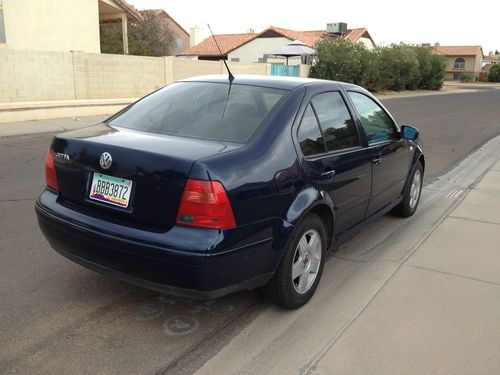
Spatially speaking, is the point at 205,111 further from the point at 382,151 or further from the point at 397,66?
the point at 397,66

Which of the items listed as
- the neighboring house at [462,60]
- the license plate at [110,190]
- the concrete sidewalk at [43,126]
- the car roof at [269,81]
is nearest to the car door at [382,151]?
the car roof at [269,81]

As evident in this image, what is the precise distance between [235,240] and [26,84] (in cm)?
1395

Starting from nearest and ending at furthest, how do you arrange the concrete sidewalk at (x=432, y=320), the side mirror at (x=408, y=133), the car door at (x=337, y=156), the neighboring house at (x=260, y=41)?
the concrete sidewalk at (x=432, y=320) < the car door at (x=337, y=156) < the side mirror at (x=408, y=133) < the neighboring house at (x=260, y=41)

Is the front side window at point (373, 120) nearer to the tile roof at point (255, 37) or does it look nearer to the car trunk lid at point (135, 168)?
the car trunk lid at point (135, 168)

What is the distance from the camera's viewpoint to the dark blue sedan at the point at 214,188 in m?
2.78

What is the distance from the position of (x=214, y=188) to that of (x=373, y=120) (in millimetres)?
2365

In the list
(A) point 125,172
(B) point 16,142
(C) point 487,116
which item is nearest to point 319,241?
(A) point 125,172

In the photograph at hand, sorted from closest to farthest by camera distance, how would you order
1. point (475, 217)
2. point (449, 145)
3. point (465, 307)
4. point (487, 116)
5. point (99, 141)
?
point (99, 141)
point (465, 307)
point (475, 217)
point (449, 145)
point (487, 116)

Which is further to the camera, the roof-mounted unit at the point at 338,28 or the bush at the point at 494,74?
the bush at the point at 494,74

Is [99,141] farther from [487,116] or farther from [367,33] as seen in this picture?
[367,33]

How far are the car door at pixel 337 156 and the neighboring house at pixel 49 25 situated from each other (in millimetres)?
16169

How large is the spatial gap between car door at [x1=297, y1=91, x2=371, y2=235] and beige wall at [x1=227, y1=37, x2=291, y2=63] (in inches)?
1802

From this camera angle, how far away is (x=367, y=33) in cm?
5381

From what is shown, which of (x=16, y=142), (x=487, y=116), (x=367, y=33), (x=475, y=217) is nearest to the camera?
(x=475, y=217)
